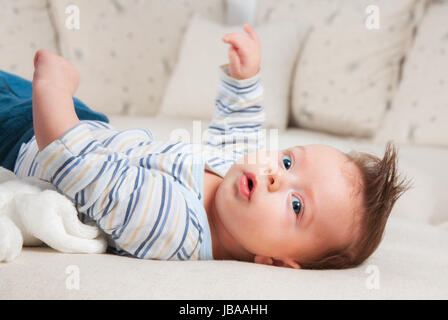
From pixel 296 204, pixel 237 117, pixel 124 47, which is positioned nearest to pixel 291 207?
pixel 296 204

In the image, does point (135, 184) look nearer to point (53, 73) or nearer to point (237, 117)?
point (53, 73)

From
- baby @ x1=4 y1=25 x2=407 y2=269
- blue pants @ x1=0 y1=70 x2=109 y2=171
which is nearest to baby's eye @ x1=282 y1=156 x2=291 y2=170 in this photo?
baby @ x1=4 y1=25 x2=407 y2=269

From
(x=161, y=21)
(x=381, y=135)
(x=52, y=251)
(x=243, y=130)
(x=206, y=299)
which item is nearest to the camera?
(x=206, y=299)

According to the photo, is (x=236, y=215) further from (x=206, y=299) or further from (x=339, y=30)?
(x=339, y=30)

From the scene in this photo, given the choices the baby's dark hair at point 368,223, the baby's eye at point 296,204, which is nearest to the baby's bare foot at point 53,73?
the baby's eye at point 296,204

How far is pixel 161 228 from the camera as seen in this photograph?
741mm

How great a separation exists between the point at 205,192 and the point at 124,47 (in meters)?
1.39

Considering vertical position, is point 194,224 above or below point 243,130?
below

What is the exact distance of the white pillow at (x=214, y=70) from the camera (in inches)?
71.8

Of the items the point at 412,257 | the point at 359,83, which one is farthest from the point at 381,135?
the point at 412,257

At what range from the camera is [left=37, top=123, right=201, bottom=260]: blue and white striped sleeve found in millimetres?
697

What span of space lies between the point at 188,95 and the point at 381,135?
0.80 m

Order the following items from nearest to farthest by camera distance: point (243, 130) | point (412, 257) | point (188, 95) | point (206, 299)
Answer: point (206, 299), point (412, 257), point (243, 130), point (188, 95)

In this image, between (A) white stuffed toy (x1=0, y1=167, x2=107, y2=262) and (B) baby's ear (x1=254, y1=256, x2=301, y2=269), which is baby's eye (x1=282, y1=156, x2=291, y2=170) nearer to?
(B) baby's ear (x1=254, y1=256, x2=301, y2=269)
